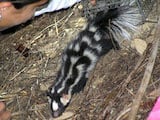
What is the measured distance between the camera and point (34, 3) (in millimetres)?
2850

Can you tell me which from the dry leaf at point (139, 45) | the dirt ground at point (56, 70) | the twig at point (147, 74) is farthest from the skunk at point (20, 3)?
the dry leaf at point (139, 45)

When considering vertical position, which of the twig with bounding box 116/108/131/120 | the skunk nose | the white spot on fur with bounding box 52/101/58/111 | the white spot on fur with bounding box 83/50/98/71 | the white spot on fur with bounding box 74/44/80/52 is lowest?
the skunk nose

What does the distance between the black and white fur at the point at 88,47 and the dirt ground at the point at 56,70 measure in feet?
0.23

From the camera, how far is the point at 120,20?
12.6 feet

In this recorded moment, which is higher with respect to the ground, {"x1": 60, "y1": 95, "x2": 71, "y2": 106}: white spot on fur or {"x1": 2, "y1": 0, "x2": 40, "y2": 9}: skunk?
{"x1": 2, "y1": 0, "x2": 40, "y2": 9}: skunk

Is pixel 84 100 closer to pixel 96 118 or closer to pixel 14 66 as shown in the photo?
pixel 96 118

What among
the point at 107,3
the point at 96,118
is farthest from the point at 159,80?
the point at 107,3

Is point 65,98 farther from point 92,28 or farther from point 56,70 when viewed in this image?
point 92,28

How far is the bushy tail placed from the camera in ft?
12.5

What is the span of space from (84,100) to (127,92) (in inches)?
14.1

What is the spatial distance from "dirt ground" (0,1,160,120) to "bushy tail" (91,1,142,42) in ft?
0.27

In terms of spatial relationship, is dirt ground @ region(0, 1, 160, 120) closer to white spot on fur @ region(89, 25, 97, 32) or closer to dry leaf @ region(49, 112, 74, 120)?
dry leaf @ region(49, 112, 74, 120)

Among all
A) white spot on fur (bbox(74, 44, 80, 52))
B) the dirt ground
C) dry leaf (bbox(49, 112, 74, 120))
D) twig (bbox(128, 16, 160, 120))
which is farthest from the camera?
white spot on fur (bbox(74, 44, 80, 52))

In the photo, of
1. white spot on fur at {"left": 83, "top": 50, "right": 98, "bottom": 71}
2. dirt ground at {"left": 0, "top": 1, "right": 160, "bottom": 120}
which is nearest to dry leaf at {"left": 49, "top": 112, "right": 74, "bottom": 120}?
dirt ground at {"left": 0, "top": 1, "right": 160, "bottom": 120}
